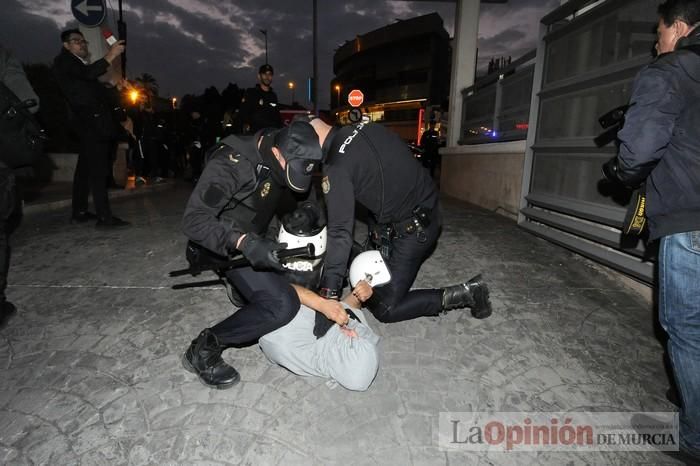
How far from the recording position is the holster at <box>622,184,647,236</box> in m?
1.85

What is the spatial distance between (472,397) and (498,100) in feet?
19.8

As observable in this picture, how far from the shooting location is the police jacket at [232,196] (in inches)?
80.5

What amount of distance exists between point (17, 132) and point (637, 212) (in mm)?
3953

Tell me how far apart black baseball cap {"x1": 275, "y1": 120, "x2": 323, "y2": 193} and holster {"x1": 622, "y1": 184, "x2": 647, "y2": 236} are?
5.59ft

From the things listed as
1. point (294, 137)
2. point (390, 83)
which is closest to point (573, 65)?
point (294, 137)

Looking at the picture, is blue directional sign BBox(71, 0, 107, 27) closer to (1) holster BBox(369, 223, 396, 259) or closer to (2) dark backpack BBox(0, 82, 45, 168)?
(2) dark backpack BBox(0, 82, 45, 168)

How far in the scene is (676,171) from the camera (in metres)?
1.67

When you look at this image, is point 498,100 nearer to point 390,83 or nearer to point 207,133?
point 207,133

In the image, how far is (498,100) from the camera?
22.0 feet

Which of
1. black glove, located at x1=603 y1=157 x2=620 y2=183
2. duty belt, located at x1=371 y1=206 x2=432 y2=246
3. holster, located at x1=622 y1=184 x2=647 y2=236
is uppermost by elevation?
black glove, located at x1=603 y1=157 x2=620 y2=183

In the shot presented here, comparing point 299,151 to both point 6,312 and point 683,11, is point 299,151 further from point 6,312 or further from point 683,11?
point 6,312

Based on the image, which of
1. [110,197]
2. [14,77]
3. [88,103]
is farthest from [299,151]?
[110,197]

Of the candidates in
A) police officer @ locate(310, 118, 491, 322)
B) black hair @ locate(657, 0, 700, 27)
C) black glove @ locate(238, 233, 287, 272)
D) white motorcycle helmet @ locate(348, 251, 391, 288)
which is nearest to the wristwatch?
police officer @ locate(310, 118, 491, 322)

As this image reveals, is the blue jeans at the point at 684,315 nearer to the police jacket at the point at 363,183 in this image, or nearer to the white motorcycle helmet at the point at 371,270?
the police jacket at the point at 363,183
